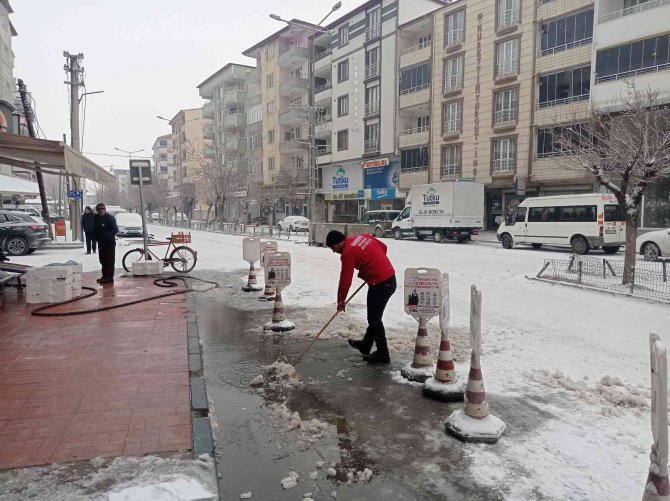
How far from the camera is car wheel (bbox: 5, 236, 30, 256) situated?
17.9 meters

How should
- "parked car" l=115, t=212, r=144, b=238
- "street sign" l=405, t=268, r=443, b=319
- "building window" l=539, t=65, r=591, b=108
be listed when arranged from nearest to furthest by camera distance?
"street sign" l=405, t=268, r=443, b=319, "building window" l=539, t=65, r=591, b=108, "parked car" l=115, t=212, r=144, b=238

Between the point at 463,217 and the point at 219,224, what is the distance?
25.2 metres

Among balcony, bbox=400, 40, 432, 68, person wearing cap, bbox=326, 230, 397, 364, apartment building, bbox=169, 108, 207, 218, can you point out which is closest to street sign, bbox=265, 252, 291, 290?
person wearing cap, bbox=326, 230, 397, 364

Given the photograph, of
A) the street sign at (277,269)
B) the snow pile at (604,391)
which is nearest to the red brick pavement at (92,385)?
the street sign at (277,269)

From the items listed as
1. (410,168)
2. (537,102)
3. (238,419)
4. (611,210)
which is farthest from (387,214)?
(238,419)

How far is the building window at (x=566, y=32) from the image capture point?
85.7ft

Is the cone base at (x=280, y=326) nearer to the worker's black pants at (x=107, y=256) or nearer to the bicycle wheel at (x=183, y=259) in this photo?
the worker's black pants at (x=107, y=256)

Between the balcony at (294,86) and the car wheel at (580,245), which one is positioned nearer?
the car wheel at (580,245)

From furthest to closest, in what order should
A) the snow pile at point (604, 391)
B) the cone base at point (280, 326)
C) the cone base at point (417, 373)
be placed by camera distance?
the cone base at point (280, 326), the cone base at point (417, 373), the snow pile at point (604, 391)

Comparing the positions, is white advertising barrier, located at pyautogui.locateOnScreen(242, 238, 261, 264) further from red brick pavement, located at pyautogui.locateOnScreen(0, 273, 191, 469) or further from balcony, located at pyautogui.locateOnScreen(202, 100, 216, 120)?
balcony, located at pyautogui.locateOnScreen(202, 100, 216, 120)

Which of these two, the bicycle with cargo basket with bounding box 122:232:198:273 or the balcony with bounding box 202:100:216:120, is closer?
the bicycle with cargo basket with bounding box 122:232:198:273

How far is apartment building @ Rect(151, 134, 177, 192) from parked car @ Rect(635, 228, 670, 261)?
9314 centimetres

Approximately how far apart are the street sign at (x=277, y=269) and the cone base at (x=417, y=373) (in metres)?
2.73

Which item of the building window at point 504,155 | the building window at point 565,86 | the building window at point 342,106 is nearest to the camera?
the building window at point 565,86
